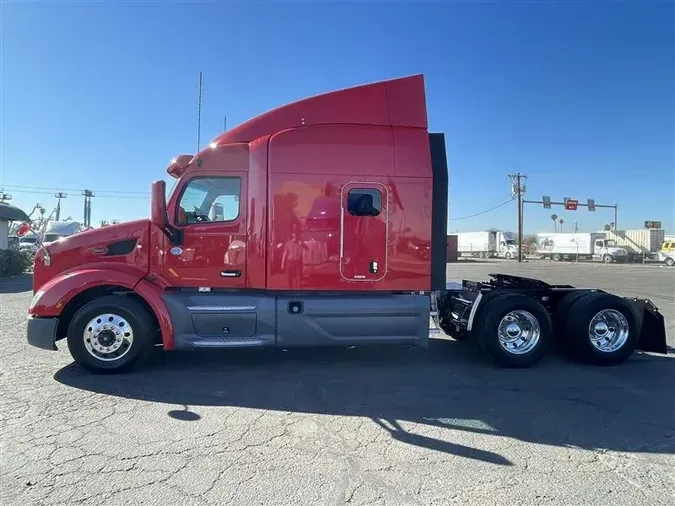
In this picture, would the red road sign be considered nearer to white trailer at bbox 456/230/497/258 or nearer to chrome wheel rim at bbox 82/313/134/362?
white trailer at bbox 456/230/497/258

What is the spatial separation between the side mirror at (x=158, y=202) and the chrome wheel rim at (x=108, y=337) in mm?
1304

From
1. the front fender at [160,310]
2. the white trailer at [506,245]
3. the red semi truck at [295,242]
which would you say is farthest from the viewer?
the white trailer at [506,245]

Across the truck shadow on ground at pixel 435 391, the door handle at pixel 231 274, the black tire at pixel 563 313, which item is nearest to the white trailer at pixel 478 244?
the black tire at pixel 563 313

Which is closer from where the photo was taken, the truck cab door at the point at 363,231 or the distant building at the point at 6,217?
the truck cab door at the point at 363,231

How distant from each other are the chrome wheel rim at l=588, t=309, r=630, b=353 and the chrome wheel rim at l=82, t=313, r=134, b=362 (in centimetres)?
613

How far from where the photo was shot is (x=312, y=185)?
5.80m

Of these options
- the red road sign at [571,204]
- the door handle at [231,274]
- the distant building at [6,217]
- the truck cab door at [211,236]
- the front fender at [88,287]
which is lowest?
the front fender at [88,287]

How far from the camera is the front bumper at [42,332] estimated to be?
18.1 feet

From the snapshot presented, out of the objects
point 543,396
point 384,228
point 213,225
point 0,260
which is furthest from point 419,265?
point 0,260

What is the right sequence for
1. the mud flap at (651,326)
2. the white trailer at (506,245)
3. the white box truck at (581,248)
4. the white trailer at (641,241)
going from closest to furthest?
the mud flap at (651,326) < the white box truck at (581,248) < the white trailer at (641,241) < the white trailer at (506,245)

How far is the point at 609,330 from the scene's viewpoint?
6.48 meters

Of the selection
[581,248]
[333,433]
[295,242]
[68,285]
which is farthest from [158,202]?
[581,248]

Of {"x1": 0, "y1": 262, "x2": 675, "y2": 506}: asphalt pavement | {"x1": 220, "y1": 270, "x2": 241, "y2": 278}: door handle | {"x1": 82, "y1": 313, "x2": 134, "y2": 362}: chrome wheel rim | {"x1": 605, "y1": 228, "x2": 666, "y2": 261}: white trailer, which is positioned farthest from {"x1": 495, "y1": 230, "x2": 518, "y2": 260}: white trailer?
{"x1": 82, "y1": 313, "x2": 134, "y2": 362}: chrome wheel rim

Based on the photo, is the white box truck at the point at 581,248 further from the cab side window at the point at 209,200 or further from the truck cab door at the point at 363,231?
the cab side window at the point at 209,200
